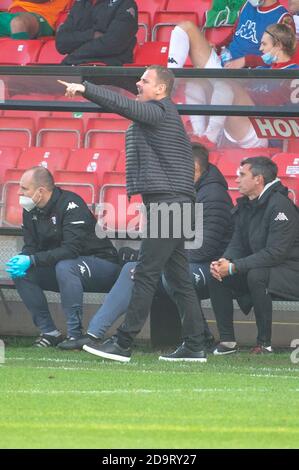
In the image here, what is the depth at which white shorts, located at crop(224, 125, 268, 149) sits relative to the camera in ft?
35.0

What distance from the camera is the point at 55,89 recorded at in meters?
11.0

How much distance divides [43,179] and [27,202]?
0.24 m

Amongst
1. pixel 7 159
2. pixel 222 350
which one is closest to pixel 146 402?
pixel 222 350

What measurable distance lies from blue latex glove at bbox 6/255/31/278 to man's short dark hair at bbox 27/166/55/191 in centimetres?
59

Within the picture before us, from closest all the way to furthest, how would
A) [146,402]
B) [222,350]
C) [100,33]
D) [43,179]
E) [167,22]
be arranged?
[146,402] → [222,350] → [43,179] → [100,33] → [167,22]

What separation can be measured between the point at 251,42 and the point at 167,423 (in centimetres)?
693

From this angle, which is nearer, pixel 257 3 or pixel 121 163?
pixel 121 163

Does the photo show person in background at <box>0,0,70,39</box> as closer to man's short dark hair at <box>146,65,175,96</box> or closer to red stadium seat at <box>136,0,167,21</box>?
red stadium seat at <box>136,0,167,21</box>

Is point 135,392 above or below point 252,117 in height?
below

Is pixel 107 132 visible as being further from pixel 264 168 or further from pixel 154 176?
pixel 154 176

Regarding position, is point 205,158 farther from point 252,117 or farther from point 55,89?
point 55,89

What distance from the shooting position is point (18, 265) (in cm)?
1009
